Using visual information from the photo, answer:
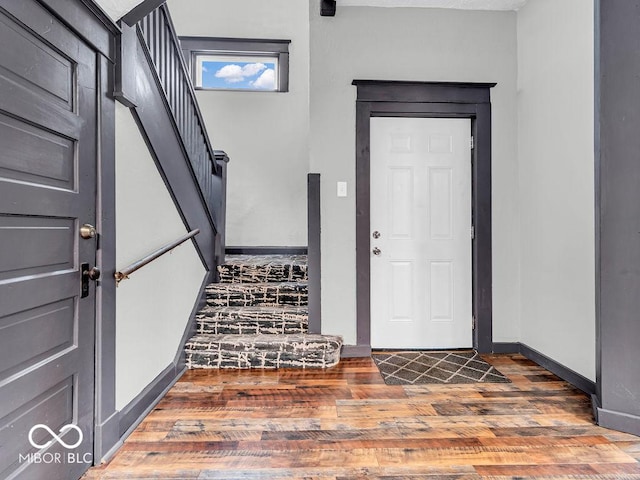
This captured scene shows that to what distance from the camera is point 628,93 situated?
71.4 inches

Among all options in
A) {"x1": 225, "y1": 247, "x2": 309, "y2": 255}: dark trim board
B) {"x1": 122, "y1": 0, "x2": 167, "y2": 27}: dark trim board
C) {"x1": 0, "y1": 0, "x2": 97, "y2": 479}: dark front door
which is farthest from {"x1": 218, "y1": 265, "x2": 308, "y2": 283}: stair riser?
{"x1": 122, "y1": 0, "x2": 167, "y2": 27}: dark trim board

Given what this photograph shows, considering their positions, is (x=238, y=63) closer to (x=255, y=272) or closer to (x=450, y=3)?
(x=450, y=3)

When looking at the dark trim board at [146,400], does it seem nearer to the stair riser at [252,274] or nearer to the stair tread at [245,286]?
the stair tread at [245,286]

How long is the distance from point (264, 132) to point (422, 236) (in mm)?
2483

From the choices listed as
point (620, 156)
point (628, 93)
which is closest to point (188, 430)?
point (620, 156)

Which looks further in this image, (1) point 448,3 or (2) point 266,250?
(2) point 266,250

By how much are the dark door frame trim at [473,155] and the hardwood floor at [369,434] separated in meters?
0.63

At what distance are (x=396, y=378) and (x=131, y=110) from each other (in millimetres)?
2207

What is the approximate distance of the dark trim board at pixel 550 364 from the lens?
2.24 m

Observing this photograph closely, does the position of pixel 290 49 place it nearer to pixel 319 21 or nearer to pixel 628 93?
pixel 319 21

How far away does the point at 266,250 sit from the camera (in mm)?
4578

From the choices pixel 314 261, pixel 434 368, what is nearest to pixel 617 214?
pixel 434 368

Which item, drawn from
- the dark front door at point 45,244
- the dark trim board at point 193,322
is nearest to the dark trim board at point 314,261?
the dark trim board at point 193,322

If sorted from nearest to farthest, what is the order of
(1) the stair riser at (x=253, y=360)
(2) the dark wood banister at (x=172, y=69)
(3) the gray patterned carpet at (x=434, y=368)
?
1. (2) the dark wood banister at (x=172, y=69)
2. (3) the gray patterned carpet at (x=434, y=368)
3. (1) the stair riser at (x=253, y=360)
